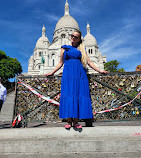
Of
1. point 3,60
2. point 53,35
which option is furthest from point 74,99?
point 53,35

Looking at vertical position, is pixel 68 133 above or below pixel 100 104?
below

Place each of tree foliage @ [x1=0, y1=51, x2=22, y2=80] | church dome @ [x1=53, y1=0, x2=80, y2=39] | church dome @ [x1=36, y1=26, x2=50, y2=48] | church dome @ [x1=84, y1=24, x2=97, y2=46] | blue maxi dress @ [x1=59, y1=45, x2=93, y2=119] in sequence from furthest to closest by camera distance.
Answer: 1. church dome @ [x1=53, y1=0, x2=80, y2=39]
2. church dome @ [x1=36, y1=26, x2=50, y2=48]
3. church dome @ [x1=84, y1=24, x2=97, y2=46]
4. tree foliage @ [x1=0, y1=51, x2=22, y2=80]
5. blue maxi dress @ [x1=59, y1=45, x2=93, y2=119]

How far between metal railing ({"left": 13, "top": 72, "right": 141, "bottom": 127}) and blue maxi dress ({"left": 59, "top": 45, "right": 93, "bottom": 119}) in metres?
1.00

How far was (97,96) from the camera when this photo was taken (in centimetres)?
401

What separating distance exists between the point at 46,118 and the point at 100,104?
4.98ft

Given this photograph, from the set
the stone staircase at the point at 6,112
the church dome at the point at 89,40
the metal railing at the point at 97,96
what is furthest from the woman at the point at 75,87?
the church dome at the point at 89,40

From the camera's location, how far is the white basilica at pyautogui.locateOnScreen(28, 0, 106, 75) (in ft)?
175

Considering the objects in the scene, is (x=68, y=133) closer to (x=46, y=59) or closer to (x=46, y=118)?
(x=46, y=118)

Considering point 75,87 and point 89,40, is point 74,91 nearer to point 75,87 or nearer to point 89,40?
point 75,87

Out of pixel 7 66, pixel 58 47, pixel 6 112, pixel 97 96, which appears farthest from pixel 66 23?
pixel 97 96

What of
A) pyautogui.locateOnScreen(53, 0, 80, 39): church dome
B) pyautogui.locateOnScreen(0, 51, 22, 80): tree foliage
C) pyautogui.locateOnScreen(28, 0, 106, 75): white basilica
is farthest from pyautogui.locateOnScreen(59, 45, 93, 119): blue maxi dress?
pyautogui.locateOnScreen(53, 0, 80, 39): church dome

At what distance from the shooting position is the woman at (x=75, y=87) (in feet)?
9.00

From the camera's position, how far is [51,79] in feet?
13.5

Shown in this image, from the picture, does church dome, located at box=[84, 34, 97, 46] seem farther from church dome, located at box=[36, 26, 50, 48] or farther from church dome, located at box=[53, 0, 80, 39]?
church dome, located at box=[36, 26, 50, 48]
